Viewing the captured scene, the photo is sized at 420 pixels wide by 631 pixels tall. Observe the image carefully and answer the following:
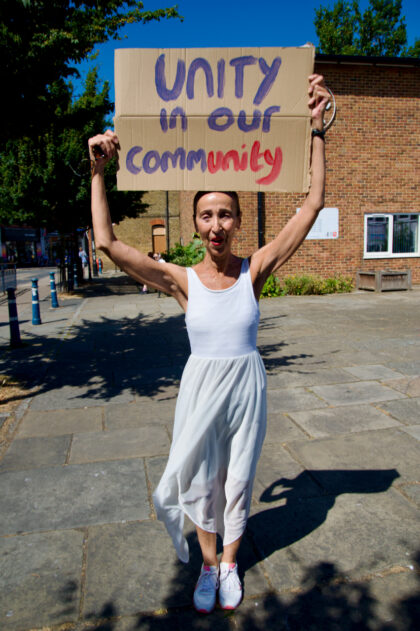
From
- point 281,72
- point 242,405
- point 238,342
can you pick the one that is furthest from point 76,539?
point 281,72

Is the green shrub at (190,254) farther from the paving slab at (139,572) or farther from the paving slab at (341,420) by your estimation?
the paving slab at (139,572)

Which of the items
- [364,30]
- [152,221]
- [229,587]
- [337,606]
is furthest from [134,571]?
[364,30]

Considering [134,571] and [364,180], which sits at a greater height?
[364,180]

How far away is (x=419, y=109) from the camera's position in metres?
14.5

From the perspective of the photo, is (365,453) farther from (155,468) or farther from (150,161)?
(150,161)

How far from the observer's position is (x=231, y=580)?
225cm

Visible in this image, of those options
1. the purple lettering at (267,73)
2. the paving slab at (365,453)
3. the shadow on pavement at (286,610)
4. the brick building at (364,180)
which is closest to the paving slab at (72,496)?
the shadow on pavement at (286,610)

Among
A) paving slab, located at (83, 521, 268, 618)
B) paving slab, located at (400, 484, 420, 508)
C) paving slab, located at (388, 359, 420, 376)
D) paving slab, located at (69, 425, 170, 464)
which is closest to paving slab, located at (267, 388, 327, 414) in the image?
paving slab, located at (69, 425, 170, 464)

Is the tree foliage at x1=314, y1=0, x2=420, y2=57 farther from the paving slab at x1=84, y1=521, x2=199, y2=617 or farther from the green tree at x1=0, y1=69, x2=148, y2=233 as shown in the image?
the paving slab at x1=84, y1=521, x2=199, y2=617

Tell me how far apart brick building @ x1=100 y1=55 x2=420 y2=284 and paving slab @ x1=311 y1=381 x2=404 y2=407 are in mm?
8889

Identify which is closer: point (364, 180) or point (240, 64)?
point (240, 64)

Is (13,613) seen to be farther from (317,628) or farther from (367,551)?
(367,551)

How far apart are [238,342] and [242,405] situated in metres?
0.30

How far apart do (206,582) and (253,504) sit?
2.89 feet
